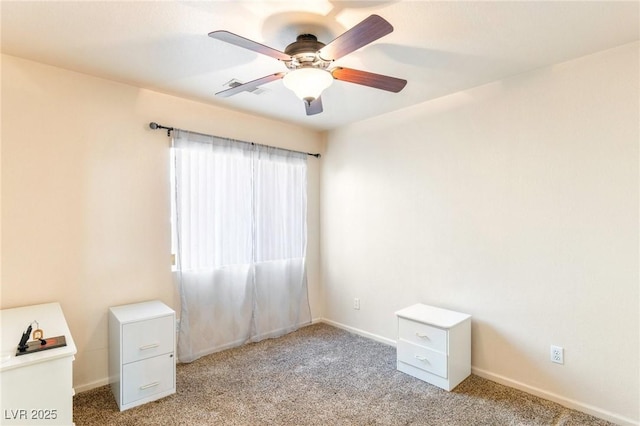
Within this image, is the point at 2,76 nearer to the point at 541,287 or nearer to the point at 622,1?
the point at 622,1

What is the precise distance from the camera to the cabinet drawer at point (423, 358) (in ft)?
8.47

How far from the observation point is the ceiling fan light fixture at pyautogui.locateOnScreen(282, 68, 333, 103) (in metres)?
A: 1.78

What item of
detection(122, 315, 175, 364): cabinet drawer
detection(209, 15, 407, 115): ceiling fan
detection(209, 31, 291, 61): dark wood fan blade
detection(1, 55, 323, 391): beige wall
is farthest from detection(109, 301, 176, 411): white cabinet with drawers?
detection(209, 31, 291, 61): dark wood fan blade

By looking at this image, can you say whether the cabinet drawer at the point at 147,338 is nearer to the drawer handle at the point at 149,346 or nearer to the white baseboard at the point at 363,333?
the drawer handle at the point at 149,346

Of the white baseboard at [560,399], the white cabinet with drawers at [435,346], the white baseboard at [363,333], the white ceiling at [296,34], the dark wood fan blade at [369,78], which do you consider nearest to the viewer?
the white ceiling at [296,34]

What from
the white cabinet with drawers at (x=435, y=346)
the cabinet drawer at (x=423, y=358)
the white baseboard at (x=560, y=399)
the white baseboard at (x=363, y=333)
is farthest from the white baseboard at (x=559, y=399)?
the white baseboard at (x=363, y=333)

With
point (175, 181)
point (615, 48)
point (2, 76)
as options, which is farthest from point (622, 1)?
point (2, 76)

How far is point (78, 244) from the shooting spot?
253 centimetres

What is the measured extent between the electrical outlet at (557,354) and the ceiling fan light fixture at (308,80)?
8.03 ft

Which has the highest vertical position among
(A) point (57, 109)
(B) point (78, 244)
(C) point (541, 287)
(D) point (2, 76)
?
(D) point (2, 76)

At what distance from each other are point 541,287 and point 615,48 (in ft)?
5.51

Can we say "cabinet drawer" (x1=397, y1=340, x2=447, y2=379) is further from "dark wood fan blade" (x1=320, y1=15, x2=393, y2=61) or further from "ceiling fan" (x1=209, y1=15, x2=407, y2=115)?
"dark wood fan blade" (x1=320, y1=15, x2=393, y2=61)

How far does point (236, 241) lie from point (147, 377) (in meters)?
1.41

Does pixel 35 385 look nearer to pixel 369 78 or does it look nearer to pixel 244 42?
pixel 244 42
